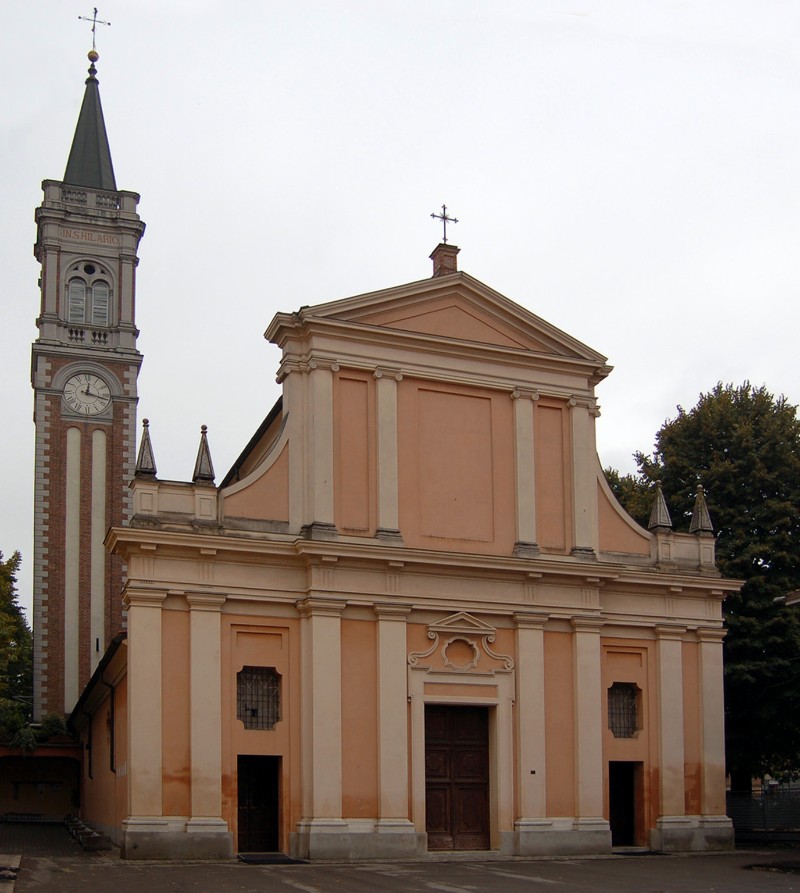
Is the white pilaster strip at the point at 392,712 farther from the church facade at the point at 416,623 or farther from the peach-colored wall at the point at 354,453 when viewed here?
the peach-colored wall at the point at 354,453

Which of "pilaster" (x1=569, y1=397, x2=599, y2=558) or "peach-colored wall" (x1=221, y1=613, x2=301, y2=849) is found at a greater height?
"pilaster" (x1=569, y1=397, x2=599, y2=558)

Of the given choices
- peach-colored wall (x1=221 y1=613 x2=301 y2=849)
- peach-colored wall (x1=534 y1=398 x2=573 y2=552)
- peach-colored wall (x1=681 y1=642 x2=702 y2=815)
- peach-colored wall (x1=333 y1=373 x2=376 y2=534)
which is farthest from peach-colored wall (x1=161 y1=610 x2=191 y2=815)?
peach-colored wall (x1=681 y1=642 x2=702 y2=815)

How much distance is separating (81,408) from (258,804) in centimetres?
2548

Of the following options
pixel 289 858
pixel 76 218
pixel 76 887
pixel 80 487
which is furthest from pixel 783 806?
pixel 76 218

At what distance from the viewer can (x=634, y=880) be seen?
2031cm

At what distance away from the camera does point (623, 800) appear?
92.1ft

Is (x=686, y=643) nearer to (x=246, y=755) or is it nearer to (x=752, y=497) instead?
(x=752, y=497)

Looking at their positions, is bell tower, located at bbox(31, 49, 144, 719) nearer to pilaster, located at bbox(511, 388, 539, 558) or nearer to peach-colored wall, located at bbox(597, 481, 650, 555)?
pilaster, located at bbox(511, 388, 539, 558)

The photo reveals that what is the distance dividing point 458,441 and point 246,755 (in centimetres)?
830

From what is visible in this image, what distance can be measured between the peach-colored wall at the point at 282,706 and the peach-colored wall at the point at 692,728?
31.2 ft

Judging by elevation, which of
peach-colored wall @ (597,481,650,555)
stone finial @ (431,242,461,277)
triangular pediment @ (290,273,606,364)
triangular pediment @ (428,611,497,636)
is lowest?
triangular pediment @ (428,611,497,636)

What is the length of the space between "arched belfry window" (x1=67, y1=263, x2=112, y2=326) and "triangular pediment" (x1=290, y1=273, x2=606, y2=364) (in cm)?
2525

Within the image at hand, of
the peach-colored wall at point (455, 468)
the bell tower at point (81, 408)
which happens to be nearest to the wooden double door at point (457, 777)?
the peach-colored wall at point (455, 468)

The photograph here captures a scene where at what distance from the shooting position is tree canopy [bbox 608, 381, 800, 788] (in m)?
31.5
